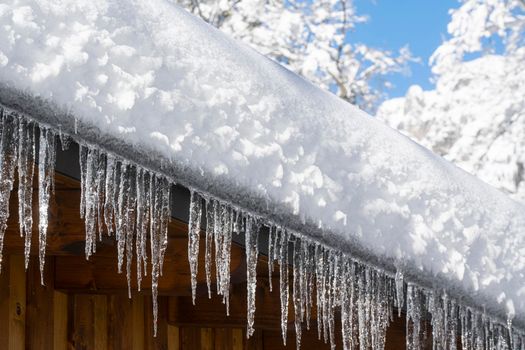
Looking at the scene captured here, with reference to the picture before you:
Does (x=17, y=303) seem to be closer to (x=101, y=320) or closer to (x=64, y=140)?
(x=101, y=320)

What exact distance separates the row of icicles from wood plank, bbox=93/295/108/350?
0.68m

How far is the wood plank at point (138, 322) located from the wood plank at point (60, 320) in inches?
13.0

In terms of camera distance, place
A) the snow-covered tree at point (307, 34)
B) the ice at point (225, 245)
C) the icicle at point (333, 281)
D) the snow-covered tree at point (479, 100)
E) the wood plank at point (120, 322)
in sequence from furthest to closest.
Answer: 1. the snow-covered tree at point (307, 34)
2. the snow-covered tree at point (479, 100)
3. the wood plank at point (120, 322)
4. the icicle at point (333, 281)
5. the ice at point (225, 245)

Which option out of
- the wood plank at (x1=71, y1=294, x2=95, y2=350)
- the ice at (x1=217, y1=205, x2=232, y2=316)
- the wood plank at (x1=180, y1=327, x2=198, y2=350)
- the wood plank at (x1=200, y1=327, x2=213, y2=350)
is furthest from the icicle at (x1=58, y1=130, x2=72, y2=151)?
the wood plank at (x1=200, y1=327, x2=213, y2=350)

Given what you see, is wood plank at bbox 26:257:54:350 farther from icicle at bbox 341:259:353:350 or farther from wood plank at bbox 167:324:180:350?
icicle at bbox 341:259:353:350

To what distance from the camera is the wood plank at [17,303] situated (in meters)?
2.77

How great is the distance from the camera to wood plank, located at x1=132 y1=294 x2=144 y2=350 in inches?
131

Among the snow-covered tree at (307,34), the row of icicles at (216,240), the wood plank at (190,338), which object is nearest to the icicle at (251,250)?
the row of icicles at (216,240)

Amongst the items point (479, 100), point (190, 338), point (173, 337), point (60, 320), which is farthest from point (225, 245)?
point (479, 100)

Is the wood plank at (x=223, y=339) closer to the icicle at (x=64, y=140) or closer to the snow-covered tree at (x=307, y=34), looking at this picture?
the icicle at (x=64, y=140)

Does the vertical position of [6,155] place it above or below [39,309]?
above

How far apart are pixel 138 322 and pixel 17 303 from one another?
0.62m

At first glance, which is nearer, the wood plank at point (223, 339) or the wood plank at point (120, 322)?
the wood plank at point (120, 322)

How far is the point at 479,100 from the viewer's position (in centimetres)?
1116
